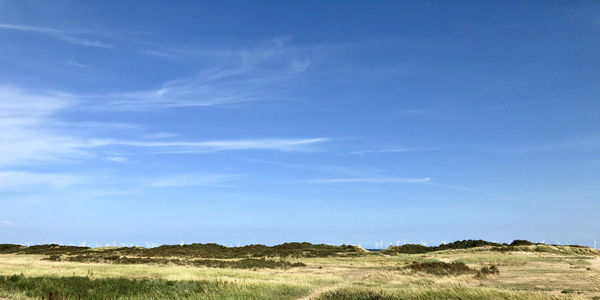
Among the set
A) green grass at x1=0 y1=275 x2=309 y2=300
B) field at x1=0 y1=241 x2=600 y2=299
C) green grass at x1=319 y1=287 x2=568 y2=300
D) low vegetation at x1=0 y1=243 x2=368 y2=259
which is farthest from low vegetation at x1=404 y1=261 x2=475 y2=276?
low vegetation at x1=0 y1=243 x2=368 y2=259

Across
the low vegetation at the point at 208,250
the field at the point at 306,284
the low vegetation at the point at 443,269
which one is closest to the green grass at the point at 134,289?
the field at the point at 306,284

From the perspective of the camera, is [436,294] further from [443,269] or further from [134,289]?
[443,269]

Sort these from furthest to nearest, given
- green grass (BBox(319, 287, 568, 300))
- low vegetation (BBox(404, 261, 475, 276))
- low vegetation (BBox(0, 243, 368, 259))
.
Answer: low vegetation (BBox(0, 243, 368, 259))
low vegetation (BBox(404, 261, 475, 276))
green grass (BBox(319, 287, 568, 300))

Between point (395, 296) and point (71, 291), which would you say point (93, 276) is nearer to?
point (71, 291)

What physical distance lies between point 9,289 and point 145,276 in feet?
35.2

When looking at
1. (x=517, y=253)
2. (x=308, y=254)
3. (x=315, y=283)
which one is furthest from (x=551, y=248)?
(x=315, y=283)

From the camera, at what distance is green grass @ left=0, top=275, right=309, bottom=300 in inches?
1011

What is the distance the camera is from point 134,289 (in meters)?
30.8

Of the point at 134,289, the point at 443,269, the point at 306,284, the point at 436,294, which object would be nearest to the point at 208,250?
the point at 443,269

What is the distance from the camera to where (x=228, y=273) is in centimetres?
4138

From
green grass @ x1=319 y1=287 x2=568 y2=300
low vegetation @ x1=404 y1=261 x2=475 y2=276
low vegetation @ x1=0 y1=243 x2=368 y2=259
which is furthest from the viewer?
low vegetation @ x1=0 y1=243 x2=368 y2=259

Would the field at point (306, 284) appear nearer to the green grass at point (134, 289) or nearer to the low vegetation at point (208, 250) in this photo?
the green grass at point (134, 289)

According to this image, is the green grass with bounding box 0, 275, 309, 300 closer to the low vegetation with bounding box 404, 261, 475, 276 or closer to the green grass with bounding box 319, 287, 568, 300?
the green grass with bounding box 319, 287, 568, 300

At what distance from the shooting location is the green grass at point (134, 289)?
25669mm
